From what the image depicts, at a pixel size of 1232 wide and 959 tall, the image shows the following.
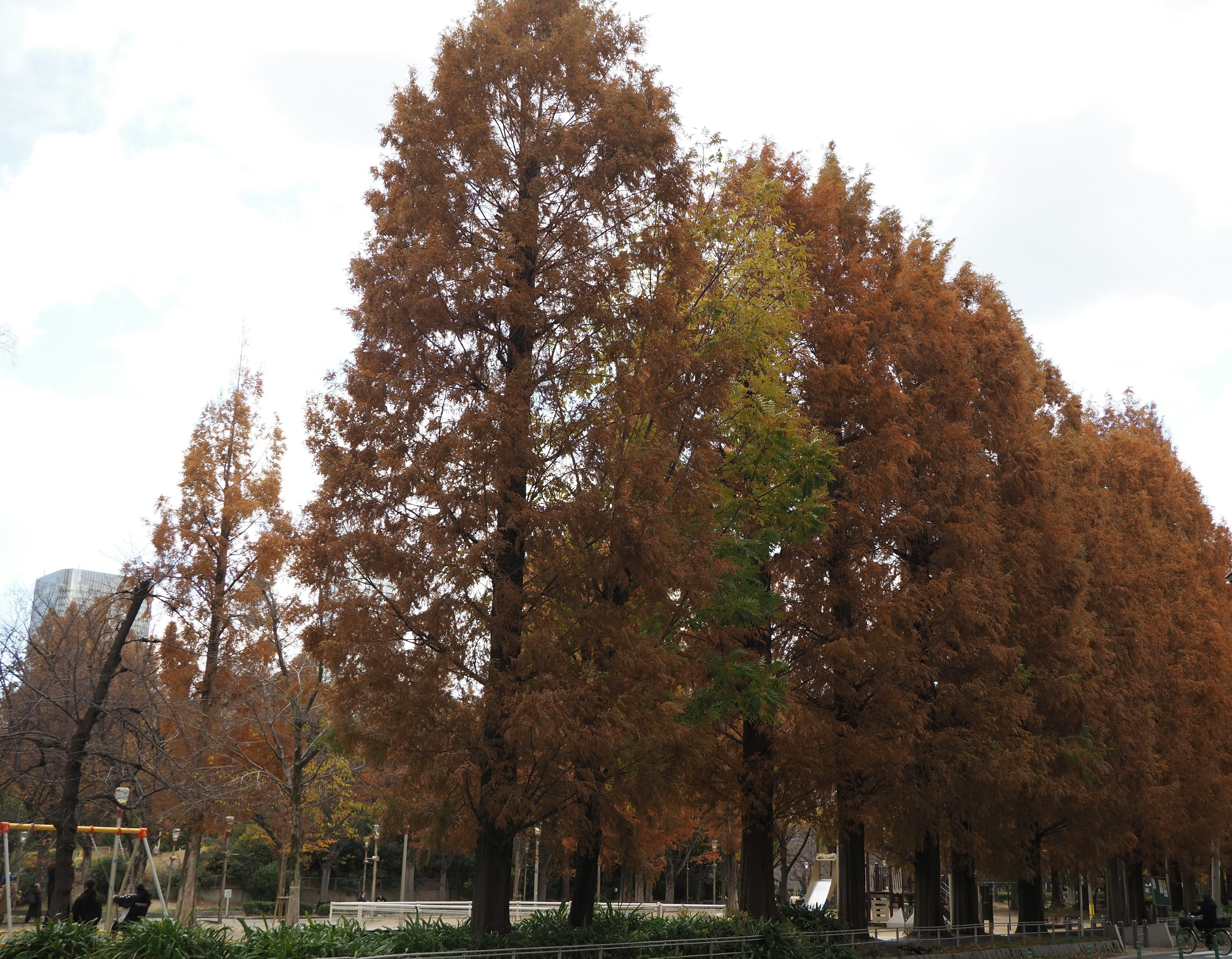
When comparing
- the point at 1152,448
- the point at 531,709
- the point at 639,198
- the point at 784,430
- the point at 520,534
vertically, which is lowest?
the point at 531,709

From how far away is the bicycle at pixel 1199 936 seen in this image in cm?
2786

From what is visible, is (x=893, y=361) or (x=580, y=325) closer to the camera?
(x=580, y=325)

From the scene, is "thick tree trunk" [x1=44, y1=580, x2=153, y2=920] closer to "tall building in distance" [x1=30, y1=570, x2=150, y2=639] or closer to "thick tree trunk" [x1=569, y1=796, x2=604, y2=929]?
"tall building in distance" [x1=30, y1=570, x2=150, y2=639]

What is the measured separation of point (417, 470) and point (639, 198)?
5115mm

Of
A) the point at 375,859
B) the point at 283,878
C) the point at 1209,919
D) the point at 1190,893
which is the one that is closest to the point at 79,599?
the point at 375,859

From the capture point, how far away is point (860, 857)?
1914 cm

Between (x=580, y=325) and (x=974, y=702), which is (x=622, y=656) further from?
(x=974, y=702)

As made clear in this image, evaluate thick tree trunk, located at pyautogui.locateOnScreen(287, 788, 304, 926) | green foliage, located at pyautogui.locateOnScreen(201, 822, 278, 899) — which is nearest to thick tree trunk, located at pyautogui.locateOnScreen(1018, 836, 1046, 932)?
thick tree trunk, located at pyautogui.locateOnScreen(287, 788, 304, 926)

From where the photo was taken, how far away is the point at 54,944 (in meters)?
10.5

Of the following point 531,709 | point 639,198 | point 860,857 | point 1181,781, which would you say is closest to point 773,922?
point 860,857

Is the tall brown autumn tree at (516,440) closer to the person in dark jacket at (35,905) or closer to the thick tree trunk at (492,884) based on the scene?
the thick tree trunk at (492,884)

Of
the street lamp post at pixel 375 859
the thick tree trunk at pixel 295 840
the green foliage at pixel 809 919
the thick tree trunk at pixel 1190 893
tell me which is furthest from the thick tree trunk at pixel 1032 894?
the street lamp post at pixel 375 859

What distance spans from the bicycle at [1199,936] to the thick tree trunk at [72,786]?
1057 inches

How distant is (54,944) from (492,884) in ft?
15.8
